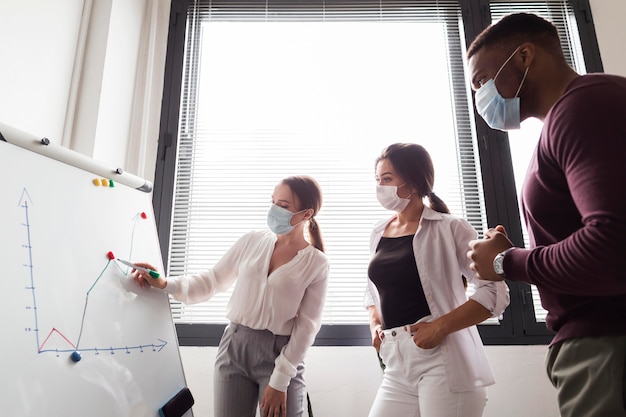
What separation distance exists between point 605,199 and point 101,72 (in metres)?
1.98

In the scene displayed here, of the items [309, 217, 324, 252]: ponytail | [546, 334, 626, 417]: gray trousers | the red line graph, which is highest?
[309, 217, 324, 252]: ponytail

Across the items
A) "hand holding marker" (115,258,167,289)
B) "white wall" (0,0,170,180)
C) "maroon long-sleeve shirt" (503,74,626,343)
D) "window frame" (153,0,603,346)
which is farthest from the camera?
"window frame" (153,0,603,346)

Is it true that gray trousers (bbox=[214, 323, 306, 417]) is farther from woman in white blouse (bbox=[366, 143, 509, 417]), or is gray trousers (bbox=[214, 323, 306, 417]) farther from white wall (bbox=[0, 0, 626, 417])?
white wall (bbox=[0, 0, 626, 417])

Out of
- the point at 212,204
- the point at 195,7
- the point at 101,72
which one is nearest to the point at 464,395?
the point at 212,204

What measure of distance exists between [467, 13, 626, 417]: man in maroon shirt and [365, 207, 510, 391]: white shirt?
1.32 feet

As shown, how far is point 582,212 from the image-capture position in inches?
28.9

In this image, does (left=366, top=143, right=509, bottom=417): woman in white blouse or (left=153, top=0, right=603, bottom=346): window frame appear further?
(left=153, top=0, right=603, bottom=346): window frame

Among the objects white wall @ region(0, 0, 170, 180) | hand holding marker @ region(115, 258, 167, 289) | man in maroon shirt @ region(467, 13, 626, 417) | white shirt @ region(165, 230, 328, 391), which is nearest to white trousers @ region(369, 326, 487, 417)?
white shirt @ region(165, 230, 328, 391)

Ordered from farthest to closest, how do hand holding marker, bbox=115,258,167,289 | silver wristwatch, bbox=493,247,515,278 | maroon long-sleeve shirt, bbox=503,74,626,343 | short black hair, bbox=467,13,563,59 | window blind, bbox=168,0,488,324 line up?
window blind, bbox=168,0,488,324 < hand holding marker, bbox=115,258,167,289 < short black hair, bbox=467,13,563,59 < silver wristwatch, bbox=493,247,515,278 < maroon long-sleeve shirt, bbox=503,74,626,343

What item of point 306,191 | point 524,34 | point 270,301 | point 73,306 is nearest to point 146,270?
point 73,306

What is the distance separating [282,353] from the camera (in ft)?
4.75

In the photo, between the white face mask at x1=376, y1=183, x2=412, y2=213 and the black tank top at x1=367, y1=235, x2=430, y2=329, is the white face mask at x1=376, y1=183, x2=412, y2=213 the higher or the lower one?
the higher one

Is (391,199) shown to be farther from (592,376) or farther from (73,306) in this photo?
(73,306)

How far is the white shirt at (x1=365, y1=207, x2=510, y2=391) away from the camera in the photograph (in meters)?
1.27
